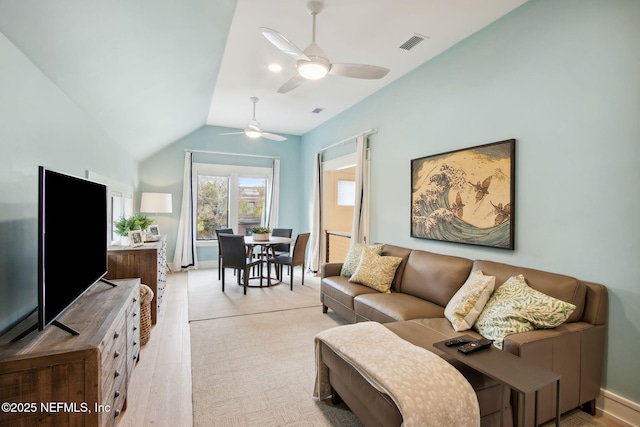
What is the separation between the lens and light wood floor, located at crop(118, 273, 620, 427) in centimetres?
194

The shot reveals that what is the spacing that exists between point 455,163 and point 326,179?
3.27 m

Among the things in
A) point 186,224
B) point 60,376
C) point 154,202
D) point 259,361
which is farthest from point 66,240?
point 186,224

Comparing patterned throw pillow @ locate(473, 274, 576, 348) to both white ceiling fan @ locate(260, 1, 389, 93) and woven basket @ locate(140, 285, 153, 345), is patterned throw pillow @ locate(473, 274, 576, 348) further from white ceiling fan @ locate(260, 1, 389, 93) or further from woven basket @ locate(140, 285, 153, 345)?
woven basket @ locate(140, 285, 153, 345)

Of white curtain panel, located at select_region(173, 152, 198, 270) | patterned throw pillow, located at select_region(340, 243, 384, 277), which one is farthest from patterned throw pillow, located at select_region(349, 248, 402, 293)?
white curtain panel, located at select_region(173, 152, 198, 270)

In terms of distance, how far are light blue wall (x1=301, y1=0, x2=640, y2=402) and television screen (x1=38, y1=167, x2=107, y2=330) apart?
3.09m

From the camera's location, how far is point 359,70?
101 inches

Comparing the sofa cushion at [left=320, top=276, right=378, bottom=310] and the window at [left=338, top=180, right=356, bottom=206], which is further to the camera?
the window at [left=338, top=180, right=356, bottom=206]

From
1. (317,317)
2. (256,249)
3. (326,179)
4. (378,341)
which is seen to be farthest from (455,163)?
(256,249)

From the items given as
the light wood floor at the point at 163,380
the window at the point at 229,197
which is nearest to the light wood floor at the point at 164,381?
the light wood floor at the point at 163,380

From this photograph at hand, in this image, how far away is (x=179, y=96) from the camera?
3.83m

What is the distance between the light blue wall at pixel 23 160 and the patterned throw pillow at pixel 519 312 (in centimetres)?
261

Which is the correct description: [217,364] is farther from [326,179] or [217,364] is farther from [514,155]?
[326,179]

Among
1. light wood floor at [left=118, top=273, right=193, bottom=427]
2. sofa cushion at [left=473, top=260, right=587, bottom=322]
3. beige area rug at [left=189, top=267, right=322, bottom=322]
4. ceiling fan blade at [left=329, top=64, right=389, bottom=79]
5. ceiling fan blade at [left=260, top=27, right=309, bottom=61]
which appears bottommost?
light wood floor at [left=118, top=273, right=193, bottom=427]

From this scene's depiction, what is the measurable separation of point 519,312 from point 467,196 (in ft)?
4.22
